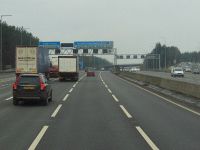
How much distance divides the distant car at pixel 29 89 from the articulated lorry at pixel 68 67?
3511cm

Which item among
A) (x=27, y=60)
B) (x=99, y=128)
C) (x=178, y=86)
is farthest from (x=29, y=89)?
(x=27, y=60)

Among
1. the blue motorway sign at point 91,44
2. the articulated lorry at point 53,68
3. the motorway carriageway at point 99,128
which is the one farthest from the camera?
the blue motorway sign at point 91,44

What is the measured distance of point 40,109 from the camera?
20.6 m

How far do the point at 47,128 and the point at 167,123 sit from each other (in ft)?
12.6

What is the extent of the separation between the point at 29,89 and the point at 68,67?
35770 millimetres

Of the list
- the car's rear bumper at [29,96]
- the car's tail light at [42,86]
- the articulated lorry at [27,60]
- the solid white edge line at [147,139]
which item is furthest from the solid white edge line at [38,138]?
the articulated lorry at [27,60]

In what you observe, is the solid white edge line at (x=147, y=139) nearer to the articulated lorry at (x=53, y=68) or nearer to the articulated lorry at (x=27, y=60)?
the articulated lorry at (x=27, y=60)

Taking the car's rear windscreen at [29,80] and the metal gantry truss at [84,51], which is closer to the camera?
the car's rear windscreen at [29,80]

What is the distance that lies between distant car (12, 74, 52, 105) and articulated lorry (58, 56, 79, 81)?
115ft

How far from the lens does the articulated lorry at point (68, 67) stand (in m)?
58.1

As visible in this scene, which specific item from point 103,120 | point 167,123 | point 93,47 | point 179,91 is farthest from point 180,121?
point 93,47

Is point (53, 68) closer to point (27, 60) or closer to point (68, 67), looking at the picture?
point (68, 67)

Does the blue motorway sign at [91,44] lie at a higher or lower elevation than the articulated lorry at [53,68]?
higher

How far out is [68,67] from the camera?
58219 mm
